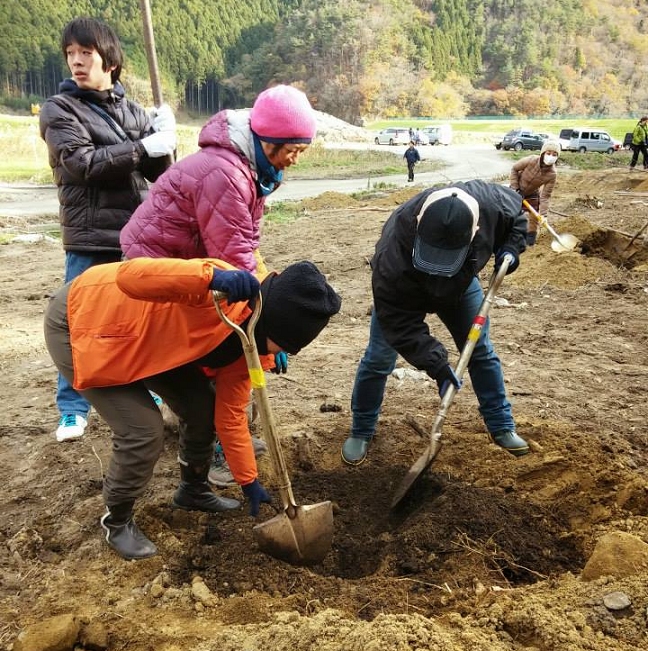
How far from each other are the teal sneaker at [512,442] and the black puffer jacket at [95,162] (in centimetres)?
217

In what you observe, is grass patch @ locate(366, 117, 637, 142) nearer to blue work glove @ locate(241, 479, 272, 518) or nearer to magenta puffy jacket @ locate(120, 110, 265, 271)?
magenta puffy jacket @ locate(120, 110, 265, 271)

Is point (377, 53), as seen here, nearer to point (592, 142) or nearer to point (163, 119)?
point (592, 142)

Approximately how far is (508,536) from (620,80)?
99.8m

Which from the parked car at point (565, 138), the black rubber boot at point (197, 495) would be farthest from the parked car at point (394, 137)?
the black rubber boot at point (197, 495)

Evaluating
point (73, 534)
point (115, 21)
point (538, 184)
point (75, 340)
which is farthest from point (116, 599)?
point (115, 21)

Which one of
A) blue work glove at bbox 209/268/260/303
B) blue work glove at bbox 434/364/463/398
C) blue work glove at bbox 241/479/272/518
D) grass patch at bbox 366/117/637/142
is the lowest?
grass patch at bbox 366/117/637/142

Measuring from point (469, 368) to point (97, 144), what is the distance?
2.13 m

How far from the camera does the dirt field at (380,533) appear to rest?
79.0 inches

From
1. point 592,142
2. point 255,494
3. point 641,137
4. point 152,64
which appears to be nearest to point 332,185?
point 641,137

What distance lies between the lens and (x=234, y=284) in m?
1.98

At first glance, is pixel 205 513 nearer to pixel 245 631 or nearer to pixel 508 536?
pixel 245 631

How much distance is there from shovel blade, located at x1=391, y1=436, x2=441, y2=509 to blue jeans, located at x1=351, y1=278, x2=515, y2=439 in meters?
0.44

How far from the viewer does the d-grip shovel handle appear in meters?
2.09

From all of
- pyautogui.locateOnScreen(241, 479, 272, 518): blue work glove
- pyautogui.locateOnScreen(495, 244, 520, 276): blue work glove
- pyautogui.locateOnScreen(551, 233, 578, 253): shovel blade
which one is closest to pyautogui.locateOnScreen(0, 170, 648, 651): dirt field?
pyautogui.locateOnScreen(241, 479, 272, 518): blue work glove
